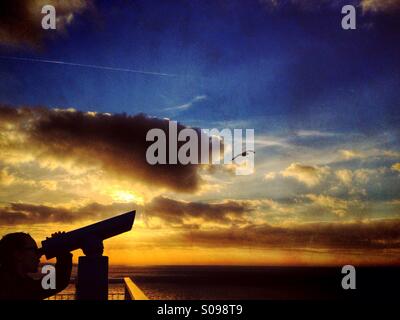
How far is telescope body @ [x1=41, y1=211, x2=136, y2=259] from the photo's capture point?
4426 mm

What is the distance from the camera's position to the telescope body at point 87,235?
4.43 meters

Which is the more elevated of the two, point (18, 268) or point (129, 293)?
point (18, 268)

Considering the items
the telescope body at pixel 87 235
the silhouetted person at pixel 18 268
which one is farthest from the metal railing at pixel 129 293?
the silhouetted person at pixel 18 268

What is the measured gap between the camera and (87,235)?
16.0ft

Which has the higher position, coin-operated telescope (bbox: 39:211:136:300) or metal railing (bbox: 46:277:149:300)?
coin-operated telescope (bbox: 39:211:136:300)

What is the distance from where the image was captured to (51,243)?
4.46 metres

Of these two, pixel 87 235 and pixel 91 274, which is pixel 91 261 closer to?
pixel 91 274

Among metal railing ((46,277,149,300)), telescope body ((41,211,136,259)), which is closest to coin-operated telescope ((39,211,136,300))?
telescope body ((41,211,136,259))

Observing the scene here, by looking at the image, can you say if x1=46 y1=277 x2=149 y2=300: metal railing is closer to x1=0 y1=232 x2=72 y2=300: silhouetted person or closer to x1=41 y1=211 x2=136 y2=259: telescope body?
x1=41 y1=211 x2=136 y2=259: telescope body

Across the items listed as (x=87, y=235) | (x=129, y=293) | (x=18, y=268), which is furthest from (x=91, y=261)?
(x=129, y=293)

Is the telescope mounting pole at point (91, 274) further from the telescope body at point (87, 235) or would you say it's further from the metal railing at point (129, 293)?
the metal railing at point (129, 293)
